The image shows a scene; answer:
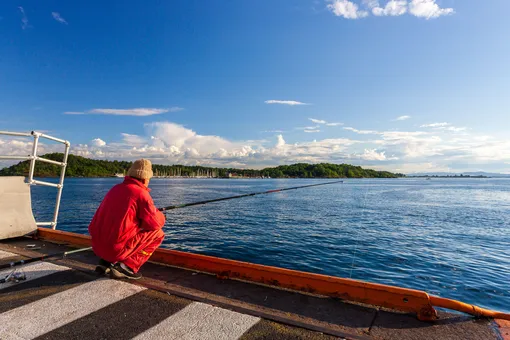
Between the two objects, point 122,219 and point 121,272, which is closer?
point 122,219

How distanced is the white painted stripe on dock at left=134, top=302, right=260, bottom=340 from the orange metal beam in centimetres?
100

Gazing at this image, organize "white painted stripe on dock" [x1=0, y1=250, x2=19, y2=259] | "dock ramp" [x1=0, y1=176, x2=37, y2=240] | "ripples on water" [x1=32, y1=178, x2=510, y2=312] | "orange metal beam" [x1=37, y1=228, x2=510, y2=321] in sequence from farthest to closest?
"ripples on water" [x1=32, y1=178, x2=510, y2=312] → "dock ramp" [x1=0, y1=176, x2=37, y2=240] → "white painted stripe on dock" [x1=0, y1=250, x2=19, y2=259] → "orange metal beam" [x1=37, y1=228, x2=510, y2=321]

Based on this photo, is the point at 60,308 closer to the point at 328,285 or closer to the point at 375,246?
the point at 328,285

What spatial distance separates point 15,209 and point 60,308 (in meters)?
4.38

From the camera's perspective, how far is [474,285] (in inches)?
392

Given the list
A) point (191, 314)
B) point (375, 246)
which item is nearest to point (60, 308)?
point (191, 314)

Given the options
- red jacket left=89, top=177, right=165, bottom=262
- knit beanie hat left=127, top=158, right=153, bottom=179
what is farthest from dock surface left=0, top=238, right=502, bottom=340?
knit beanie hat left=127, top=158, right=153, bottom=179

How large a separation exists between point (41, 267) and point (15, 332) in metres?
2.08

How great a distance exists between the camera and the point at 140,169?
4.25m

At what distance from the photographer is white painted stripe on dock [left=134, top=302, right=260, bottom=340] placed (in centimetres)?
295

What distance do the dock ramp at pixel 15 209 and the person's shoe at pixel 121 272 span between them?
12.5 feet

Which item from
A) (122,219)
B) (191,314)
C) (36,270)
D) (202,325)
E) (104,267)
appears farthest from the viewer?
(36,270)

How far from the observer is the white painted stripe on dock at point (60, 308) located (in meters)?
3.04

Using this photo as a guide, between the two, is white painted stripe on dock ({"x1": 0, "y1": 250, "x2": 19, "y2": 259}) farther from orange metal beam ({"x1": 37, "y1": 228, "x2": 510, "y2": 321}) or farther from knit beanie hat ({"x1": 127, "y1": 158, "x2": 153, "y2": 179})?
knit beanie hat ({"x1": 127, "y1": 158, "x2": 153, "y2": 179})
